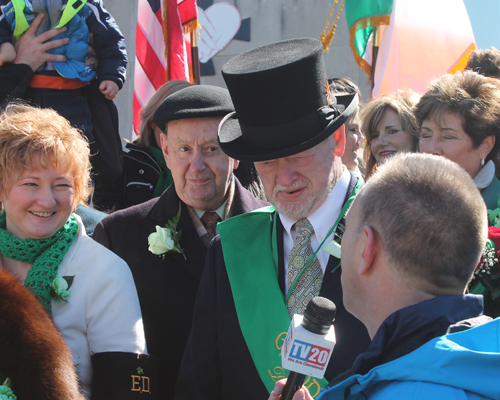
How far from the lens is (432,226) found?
1.25 meters

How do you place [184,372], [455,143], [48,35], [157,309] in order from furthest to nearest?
[48,35] → [455,143] → [157,309] → [184,372]

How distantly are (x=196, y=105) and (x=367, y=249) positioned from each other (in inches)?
64.4

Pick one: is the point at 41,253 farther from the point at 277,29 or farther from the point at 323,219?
the point at 277,29

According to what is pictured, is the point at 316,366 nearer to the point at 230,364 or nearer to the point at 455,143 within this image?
the point at 230,364

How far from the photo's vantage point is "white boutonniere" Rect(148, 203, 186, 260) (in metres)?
2.64

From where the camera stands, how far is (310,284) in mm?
2029

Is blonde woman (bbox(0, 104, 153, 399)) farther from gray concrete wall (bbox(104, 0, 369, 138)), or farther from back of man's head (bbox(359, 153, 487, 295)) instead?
gray concrete wall (bbox(104, 0, 369, 138))

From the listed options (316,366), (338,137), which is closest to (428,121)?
(338,137)

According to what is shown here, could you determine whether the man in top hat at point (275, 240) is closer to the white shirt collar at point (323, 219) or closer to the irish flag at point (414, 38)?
the white shirt collar at point (323, 219)

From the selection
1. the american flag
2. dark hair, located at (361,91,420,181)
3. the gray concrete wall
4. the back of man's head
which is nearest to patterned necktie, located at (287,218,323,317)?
the back of man's head

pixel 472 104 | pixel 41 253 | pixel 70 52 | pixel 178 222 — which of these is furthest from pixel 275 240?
pixel 70 52

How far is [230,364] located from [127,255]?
1.00 m

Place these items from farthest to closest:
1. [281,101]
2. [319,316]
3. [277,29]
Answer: [277,29], [281,101], [319,316]

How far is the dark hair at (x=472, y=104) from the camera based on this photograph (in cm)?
290
